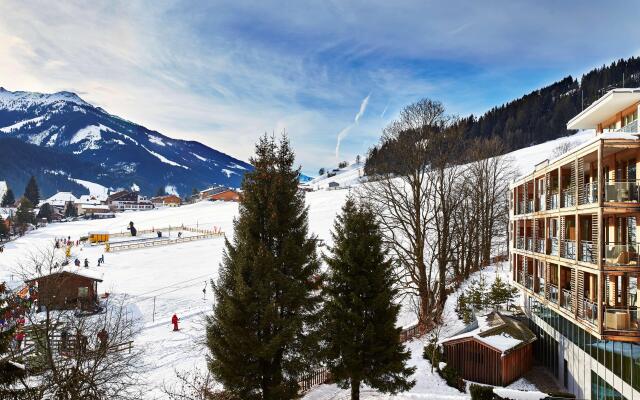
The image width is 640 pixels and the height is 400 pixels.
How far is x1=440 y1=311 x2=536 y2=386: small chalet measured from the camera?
69.8 ft

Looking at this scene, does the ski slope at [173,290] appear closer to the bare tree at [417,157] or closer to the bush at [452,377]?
the bush at [452,377]

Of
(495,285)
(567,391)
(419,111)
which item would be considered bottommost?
(567,391)

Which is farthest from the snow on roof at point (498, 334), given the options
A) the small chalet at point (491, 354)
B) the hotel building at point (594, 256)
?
the hotel building at point (594, 256)

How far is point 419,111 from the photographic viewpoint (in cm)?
2877

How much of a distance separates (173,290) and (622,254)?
127ft

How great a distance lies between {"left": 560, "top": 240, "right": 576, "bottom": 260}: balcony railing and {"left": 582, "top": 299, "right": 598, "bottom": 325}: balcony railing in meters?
2.12

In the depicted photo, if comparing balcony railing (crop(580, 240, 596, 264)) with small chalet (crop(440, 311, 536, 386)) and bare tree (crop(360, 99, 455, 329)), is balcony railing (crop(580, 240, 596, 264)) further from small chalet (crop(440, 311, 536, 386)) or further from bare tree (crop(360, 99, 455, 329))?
bare tree (crop(360, 99, 455, 329))

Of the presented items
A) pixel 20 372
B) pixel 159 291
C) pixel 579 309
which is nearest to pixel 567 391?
pixel 579 309

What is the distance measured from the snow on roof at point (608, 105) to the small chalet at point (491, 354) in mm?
12414

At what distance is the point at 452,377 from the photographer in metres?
21.2

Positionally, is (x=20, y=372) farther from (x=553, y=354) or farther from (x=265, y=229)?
(x=553, y=354)

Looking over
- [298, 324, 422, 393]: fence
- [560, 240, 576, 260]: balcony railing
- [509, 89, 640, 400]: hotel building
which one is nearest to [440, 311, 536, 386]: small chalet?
[509, 89, 640, 400]: hotel building

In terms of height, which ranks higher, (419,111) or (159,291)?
(419,111)

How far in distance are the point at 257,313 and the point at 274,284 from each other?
1.31 metres
